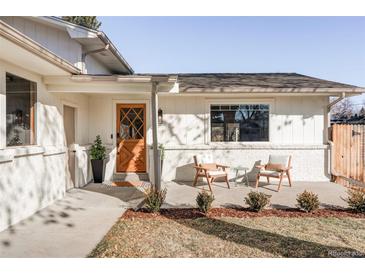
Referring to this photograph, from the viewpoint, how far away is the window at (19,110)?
4.52 meters

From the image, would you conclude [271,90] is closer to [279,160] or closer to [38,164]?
[279,160]

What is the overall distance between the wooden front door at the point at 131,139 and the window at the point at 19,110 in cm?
340

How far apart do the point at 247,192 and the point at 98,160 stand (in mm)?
4317

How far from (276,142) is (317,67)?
33.3 feet

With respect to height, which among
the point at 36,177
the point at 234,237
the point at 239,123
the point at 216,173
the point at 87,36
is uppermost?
the point at 87,36

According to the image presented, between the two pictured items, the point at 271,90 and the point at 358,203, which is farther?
the point at 271,90

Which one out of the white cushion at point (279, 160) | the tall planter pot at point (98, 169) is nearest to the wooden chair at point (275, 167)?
the white cushion at point (279, 160)

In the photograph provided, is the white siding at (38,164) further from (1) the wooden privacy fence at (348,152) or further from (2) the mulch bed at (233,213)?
(1) the wooden privacy fence at (348,152)

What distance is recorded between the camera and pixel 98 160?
25.5ft

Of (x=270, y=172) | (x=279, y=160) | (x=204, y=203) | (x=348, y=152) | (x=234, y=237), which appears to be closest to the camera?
(x=234, y=237)

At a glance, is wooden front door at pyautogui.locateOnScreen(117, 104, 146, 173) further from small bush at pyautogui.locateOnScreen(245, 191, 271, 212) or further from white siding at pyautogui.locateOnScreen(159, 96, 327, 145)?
small bush at pyautogui.locateOnScreen(245, 191, 271, 212)

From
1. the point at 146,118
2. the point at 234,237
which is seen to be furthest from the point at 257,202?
the point at 146,118

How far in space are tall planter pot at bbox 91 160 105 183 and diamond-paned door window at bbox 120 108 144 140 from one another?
1189 millimetres
